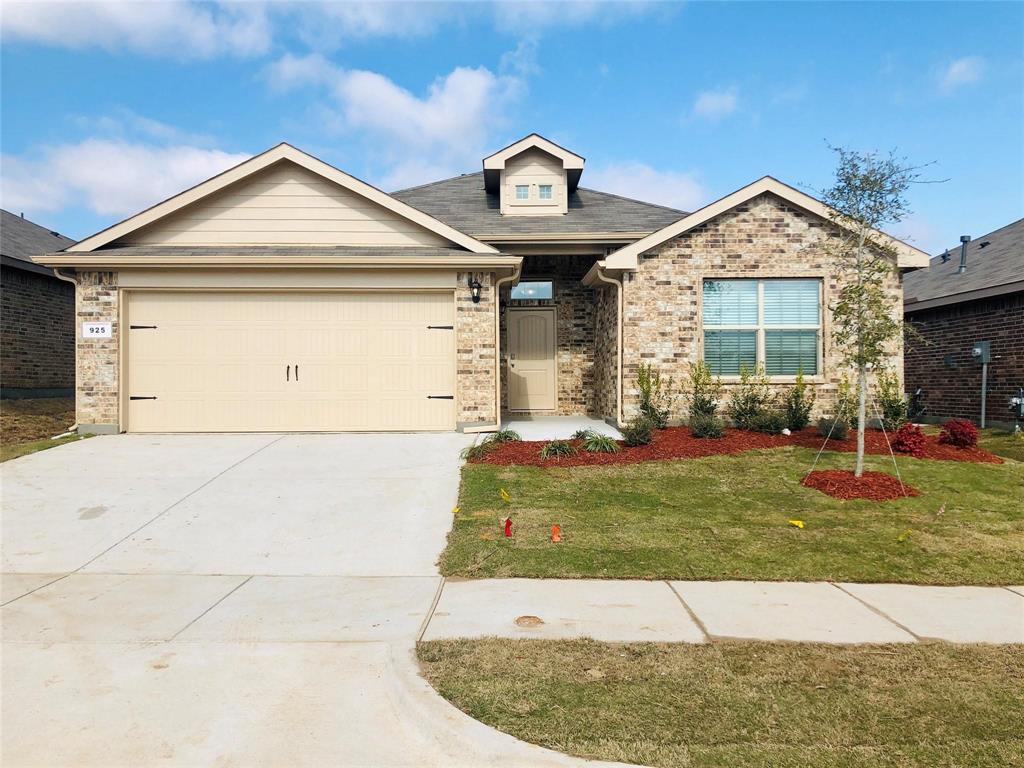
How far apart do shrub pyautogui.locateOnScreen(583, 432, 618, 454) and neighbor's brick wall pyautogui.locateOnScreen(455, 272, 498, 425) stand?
2128 mm

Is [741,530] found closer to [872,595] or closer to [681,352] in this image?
[872,595]

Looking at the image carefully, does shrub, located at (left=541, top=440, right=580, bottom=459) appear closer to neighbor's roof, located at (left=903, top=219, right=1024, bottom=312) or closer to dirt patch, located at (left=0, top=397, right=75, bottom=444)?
dirt patch, located at (left=0, top=397, right=75, bottom=444)

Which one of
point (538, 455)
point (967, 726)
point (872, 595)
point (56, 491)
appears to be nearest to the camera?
point (967, 726)

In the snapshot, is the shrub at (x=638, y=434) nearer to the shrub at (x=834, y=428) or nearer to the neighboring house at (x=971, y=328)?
the shrub at (x=834, y=428)

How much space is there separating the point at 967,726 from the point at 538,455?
6.30 meters

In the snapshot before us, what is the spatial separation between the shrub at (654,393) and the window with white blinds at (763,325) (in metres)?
0.94

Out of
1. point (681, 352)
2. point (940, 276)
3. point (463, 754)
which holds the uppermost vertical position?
point (940, 276)

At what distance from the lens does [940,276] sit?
16.2 meters

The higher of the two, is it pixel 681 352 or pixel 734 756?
pixel 681 352

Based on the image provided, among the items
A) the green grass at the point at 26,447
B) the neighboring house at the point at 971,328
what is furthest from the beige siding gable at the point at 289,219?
the neighboring house at the point at 971,328

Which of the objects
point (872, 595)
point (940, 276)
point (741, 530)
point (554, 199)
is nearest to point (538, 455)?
point (741, 530)

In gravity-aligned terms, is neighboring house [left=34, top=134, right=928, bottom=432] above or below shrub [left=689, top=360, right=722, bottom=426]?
above

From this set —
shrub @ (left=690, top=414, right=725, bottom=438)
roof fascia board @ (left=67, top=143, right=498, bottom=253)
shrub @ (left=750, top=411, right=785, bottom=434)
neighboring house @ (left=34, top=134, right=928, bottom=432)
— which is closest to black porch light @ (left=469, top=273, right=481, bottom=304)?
neighboring house @ (left=34, top=134, right=928, bottom=432)

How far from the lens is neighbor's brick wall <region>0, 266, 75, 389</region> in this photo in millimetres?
13602
